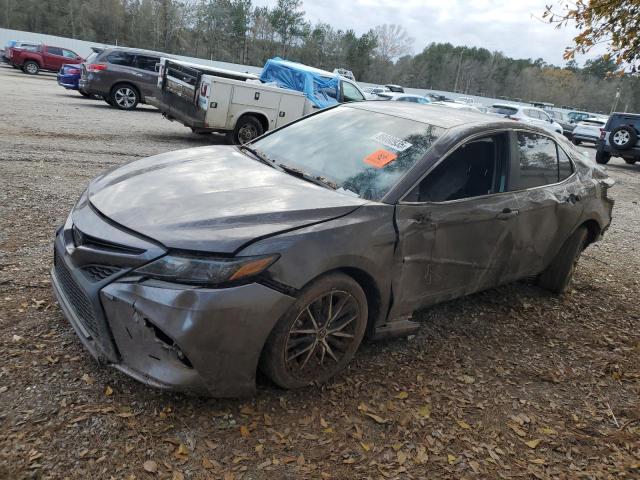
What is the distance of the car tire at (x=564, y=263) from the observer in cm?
465

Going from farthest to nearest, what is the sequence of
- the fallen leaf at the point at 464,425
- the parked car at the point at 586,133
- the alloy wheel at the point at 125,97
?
the parked car at the point at 586,133 → the alloy wheel at the point at 125,97 → the fallen leaf at the point at 464,425

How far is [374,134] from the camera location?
3604mm

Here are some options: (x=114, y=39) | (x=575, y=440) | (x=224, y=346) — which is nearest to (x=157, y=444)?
(x=224, y=346)

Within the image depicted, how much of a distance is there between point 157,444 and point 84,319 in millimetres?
793

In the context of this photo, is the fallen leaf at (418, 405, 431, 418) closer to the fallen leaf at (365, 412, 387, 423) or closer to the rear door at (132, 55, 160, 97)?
the fallen leaf at (365, 412, 387, 423)

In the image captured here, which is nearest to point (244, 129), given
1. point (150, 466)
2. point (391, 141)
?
point (391, 141)

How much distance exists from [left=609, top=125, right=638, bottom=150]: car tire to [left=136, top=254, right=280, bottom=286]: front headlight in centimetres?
1583

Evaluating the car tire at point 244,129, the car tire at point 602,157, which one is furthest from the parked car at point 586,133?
the car tire at point 244,129

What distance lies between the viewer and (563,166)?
14.6ft

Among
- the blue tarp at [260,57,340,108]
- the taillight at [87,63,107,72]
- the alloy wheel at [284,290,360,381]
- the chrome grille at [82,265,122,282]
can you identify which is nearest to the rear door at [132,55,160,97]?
the taillight at [87,63,107,72]

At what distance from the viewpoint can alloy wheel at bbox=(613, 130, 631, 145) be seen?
48.5 ft

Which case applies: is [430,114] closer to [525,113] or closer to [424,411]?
[424,411]

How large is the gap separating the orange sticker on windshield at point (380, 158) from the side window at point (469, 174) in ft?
0.94

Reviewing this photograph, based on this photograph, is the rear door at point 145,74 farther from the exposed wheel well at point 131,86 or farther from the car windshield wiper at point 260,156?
the car windshield wiper at point 260,156
